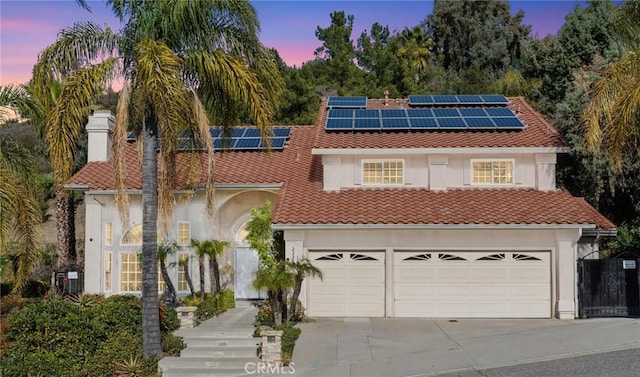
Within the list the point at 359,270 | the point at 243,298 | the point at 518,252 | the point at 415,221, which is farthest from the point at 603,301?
the point at 243,298

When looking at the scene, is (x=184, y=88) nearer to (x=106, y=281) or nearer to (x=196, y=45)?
(x=196, y=45)

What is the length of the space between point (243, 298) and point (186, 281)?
1.91 metres

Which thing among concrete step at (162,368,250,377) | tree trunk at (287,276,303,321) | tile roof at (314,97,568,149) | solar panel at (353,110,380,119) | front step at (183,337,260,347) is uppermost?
solar panel at (353,110,380,119)

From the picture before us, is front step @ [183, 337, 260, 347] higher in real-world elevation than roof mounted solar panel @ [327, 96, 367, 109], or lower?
lower

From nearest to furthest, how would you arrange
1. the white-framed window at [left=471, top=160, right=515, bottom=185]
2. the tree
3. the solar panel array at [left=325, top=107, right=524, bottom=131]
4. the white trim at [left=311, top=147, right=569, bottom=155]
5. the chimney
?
the white trim at [left=311, top=147, right=569, bottom=155], the white-framed window at [left=471, top=160, right=515, bottom=185], the solar panel array at [left=325, top=107, right=524, bottom=131], the chimney, the tree

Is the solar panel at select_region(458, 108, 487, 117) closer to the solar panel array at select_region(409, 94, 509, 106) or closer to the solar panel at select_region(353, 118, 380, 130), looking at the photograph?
the solar panel array at select_region(409, 94, 509, 106)

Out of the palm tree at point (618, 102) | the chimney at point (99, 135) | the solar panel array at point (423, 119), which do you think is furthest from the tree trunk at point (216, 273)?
the palm tree at point (618, 102)

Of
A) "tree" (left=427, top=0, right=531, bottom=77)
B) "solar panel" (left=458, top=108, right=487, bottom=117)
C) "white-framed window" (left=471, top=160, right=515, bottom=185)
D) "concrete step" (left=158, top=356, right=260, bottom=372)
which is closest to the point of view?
"concrete step" (left=158, top=356, right=260, bottom=372)

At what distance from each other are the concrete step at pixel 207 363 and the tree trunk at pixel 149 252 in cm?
30

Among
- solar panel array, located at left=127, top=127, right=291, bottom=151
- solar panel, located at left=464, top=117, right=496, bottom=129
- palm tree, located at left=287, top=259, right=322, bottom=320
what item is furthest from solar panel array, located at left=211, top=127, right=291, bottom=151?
palm tree, located at left=287, top=259, right=322, bottom=320

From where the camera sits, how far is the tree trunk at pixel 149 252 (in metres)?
13.7

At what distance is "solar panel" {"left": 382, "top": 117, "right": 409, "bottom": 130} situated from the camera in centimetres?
2192

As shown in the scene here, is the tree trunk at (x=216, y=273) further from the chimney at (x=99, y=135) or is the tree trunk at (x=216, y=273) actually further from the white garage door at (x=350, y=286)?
the chimney at (x=99, y=135)

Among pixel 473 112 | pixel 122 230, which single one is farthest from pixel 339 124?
pixel 122 230
